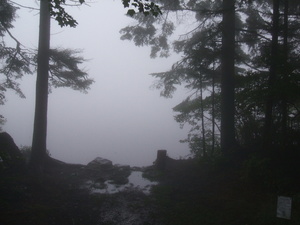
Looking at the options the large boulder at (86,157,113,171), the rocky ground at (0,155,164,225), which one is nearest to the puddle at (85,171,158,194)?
the rocky ground at (0,155,164,225)

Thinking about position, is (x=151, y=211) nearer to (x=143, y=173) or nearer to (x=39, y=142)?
(x=143, y=173)

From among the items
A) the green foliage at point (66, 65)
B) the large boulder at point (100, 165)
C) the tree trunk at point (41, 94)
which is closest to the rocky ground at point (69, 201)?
the tree trunk at point (41, 94)

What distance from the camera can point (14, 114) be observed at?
90.3 meters

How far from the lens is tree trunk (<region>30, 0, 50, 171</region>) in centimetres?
1251

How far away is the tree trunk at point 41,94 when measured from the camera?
12512 mm

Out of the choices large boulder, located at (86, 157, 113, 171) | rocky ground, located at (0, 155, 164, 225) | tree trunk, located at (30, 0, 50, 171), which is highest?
tree trunk, located at (30, 0, 50, 171)

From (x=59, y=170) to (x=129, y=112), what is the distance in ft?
337

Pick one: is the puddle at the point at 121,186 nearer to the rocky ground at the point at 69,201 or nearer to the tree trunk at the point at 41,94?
the rocky ground at the point at 69,201

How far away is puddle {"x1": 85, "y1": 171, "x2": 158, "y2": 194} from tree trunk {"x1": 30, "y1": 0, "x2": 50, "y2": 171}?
2.86 meters

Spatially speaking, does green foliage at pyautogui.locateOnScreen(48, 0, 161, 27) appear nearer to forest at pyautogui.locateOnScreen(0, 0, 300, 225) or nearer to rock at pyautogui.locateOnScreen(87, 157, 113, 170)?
forest at pyautogui.locateOnScreen(0, 0, 300, 225)

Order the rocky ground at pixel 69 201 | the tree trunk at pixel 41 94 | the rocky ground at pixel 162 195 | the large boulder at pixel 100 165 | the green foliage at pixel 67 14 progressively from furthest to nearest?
the large boulder at pixel 100 165 < the tree trunk at pixel 41 94 < the rocky ground at pixel 69 201 < the rocky ground at pixel 162 195 < the green foliage at pixel 67 14

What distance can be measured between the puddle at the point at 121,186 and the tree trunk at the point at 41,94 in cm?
286

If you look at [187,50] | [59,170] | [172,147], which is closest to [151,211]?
[59,170]

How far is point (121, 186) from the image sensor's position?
11719 mm
